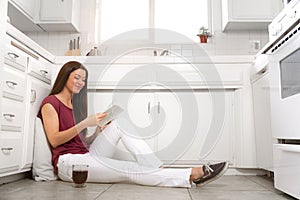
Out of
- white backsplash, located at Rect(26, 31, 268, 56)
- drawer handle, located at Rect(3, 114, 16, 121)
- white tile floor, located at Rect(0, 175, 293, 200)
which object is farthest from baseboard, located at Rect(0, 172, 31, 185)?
white backsplash, located at Rect(26, 31, 268, 56)

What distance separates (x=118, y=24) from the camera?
3426mm

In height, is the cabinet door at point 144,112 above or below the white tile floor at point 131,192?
above

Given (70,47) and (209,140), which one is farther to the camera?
(70,47)

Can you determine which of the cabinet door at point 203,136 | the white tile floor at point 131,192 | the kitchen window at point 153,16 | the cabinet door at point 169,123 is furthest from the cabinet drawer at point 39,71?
the kitchen window at point 153,16

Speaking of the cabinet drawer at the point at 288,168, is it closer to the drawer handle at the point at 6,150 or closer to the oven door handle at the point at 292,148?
the oven door handle at the point at 292,148

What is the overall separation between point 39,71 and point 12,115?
488 mm

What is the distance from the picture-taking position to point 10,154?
1877 millimetres

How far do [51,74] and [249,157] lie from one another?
163cm

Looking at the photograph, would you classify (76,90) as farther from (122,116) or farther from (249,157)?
(249,157)

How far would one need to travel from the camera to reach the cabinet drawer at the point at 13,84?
1.83 metres

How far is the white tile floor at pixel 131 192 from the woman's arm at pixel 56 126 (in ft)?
0.85

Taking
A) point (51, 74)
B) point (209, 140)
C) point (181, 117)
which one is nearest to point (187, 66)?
point (181, 117)

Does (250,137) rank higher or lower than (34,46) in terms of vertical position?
lower

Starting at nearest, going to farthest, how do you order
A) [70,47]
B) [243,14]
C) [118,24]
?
1. [243,14]
2. [70,47]
3. [118,24]
